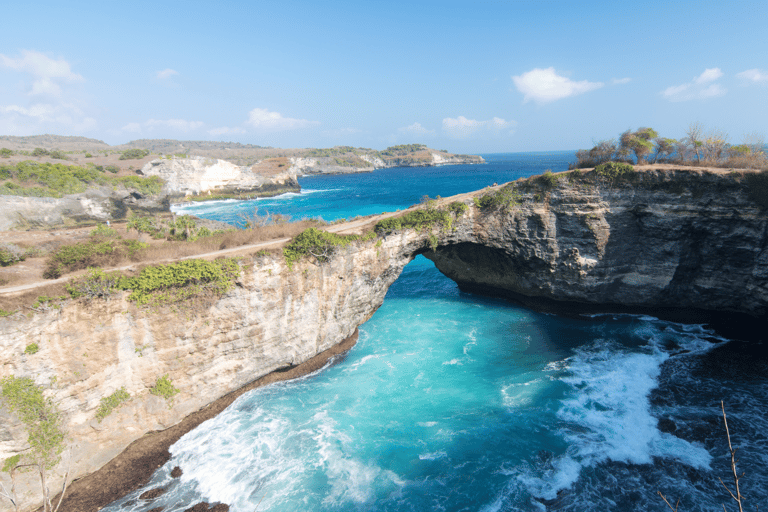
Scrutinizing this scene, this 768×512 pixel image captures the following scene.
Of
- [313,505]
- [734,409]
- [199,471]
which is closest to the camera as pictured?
[313,505]

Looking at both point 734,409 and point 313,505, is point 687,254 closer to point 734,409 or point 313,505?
point 734,409

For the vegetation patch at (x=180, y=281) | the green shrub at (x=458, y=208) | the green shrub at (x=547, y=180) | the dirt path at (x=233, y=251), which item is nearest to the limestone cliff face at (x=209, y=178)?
the dirt path at (x=233, y=251)

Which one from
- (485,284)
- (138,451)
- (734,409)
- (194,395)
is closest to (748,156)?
(734,409)

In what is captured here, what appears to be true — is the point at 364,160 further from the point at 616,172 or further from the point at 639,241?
the point at 639,241

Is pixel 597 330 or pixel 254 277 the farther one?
pixel 597 330

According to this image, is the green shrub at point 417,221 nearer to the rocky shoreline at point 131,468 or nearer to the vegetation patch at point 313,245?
the vegetation patch at point 313,245

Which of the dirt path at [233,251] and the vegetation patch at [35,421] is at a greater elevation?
the dirt path at [233,251]
